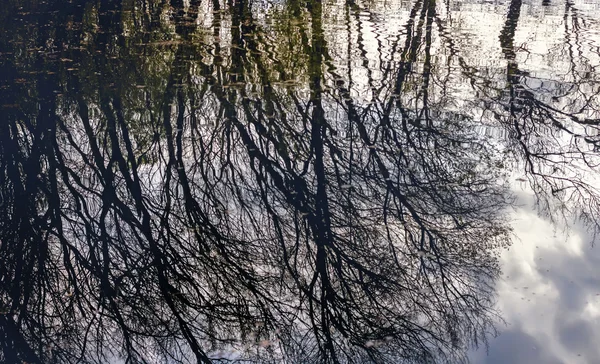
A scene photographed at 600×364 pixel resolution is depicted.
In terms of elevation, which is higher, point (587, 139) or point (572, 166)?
point (587, 139)

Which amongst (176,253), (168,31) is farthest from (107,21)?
(176,253)

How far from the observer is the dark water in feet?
17.9

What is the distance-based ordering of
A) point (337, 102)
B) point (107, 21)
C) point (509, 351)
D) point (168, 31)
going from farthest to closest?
point (107, 21), point (168, 31), point (337, 102), point (509, 351)

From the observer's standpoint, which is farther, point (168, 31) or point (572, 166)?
point (168, 31)

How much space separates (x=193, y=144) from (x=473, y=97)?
173 inches

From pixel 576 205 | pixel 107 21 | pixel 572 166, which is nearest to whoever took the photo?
pixel 576 205

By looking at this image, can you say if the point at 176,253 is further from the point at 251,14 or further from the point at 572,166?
the point at 251,14

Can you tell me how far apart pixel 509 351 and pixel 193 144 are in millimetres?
4855

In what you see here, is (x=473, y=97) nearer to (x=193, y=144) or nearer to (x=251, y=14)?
(x=193, y=144)

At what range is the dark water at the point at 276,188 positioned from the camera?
5.45 metres

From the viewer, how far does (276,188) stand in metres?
7.52

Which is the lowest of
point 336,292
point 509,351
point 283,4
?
point 509,351

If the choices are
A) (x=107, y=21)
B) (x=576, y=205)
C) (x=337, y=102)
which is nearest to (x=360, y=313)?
(x=576, y=205)

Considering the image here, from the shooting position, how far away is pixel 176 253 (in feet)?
21.0
